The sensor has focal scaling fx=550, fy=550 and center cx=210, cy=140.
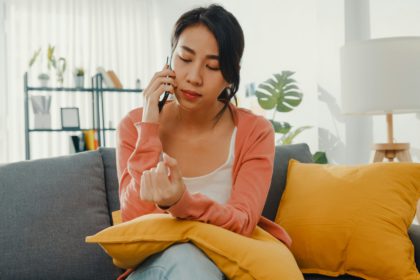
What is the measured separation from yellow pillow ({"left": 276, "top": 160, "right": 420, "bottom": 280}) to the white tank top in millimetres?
353

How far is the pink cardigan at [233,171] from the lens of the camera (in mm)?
1313

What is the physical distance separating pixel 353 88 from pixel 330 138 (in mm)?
1165

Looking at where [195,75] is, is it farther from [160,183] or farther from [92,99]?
[92,99]

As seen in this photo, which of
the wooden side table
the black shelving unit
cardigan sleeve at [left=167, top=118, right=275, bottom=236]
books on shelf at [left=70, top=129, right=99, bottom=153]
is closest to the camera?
cardigan sleeve at [left=167, top=118, right=275, bottom=236]

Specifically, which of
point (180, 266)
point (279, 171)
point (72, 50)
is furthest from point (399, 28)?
point (72, 50)

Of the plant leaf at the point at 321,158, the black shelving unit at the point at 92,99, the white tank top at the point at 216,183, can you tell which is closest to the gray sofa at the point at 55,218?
the white tank top at the point at 216,183

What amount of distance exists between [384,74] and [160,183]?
1829 millimetres

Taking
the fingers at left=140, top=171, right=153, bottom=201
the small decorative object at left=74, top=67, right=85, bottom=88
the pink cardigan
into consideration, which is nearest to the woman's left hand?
the fingers at left=140, top=171, right=153, bottom=201

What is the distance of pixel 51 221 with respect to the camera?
167 cm

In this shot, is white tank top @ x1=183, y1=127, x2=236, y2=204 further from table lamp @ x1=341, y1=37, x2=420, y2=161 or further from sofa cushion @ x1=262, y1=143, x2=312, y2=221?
table lamp @ x1=341, y1=37, x2=420, y2=161

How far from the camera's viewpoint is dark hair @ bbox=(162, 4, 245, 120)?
1479 mm

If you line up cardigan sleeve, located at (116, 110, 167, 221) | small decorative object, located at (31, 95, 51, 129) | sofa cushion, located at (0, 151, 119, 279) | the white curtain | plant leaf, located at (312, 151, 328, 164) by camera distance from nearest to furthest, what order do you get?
cardigan sleeve, located at (116, 110, 167, 221) → sofa cushion, located at (0, 151, 119, 279) → plant leaf, located at (312, 151, 328, 164) → small decorative object, located at (31, 95, 51, 129) → the white curtain

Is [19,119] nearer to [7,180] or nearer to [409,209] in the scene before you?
[7,180]

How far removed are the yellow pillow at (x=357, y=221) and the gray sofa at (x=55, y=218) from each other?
0.06 meters
